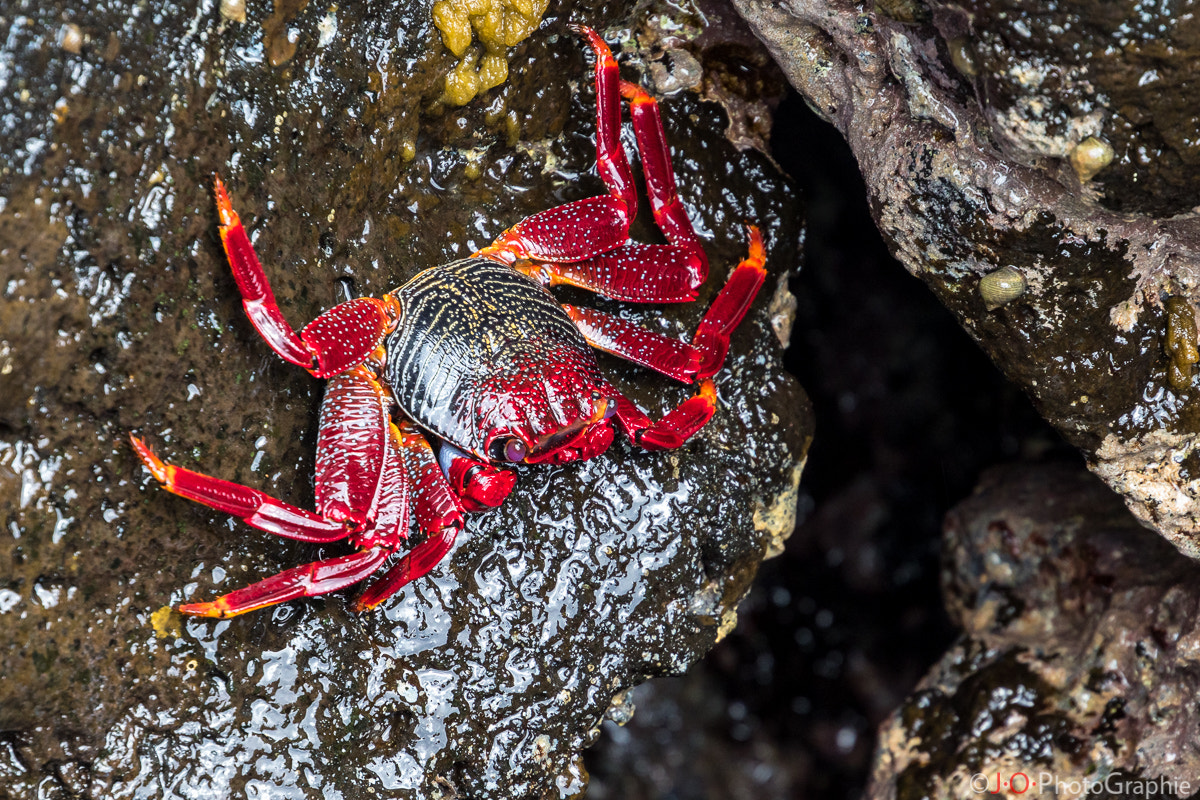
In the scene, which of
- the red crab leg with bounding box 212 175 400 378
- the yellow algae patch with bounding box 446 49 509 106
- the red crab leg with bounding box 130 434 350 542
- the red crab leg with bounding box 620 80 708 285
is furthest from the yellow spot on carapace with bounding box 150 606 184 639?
the red crab leg with bounding box 620 80 708 285

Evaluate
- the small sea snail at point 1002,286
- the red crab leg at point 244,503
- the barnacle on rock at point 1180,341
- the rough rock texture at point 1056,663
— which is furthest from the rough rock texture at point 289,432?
the barnacle on rock at point 1180,341

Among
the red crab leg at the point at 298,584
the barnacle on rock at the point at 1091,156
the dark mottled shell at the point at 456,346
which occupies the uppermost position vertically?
the barnacle on rock at the point at 1091,156

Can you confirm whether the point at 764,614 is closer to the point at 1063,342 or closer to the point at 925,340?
the point at 925,340

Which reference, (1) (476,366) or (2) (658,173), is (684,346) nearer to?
(2) (658,173)

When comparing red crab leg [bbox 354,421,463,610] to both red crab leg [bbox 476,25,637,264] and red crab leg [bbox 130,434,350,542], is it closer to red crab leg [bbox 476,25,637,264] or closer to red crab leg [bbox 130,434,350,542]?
red crab leg [bbox 130,434,350,542]

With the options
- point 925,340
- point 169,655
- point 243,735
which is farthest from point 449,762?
point 925,340

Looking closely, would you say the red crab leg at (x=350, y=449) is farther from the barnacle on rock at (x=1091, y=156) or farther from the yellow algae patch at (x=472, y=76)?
the barnacle on rock at (x=1091, y=156)
